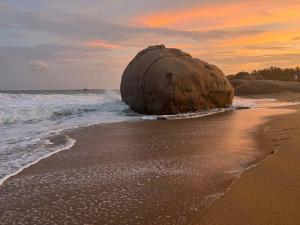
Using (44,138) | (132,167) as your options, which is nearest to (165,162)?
(132,167)

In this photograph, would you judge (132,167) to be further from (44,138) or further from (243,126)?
(243,126)

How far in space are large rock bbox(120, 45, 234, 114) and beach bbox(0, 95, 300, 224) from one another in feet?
17.8

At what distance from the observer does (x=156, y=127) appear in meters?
9.00

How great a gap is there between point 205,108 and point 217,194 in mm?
9617

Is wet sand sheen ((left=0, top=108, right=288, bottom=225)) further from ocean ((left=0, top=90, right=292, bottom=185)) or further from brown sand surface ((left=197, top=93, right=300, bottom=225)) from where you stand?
ocean ((left=0, top=90, right=292, bottom=185))

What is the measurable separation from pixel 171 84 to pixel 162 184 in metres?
→ 8.31

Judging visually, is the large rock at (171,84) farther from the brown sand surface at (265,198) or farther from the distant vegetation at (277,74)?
the distant vegetation at (277,74)

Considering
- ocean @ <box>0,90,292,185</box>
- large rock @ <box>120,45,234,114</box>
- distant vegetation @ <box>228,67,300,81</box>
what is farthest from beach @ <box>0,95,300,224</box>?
distant vegetation @ <box>228,67,300,81</box>

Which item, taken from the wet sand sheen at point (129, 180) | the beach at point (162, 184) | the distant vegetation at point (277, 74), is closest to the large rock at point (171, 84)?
the wet sand sheen at point (129, 180)

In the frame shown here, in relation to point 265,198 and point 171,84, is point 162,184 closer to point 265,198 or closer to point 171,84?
point 265,198

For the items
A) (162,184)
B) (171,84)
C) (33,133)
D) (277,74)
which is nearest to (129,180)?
(162,184)

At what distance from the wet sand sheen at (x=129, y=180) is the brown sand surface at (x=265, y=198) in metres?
0.13

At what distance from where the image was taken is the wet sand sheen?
327cm

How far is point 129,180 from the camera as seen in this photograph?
4.25 meters
